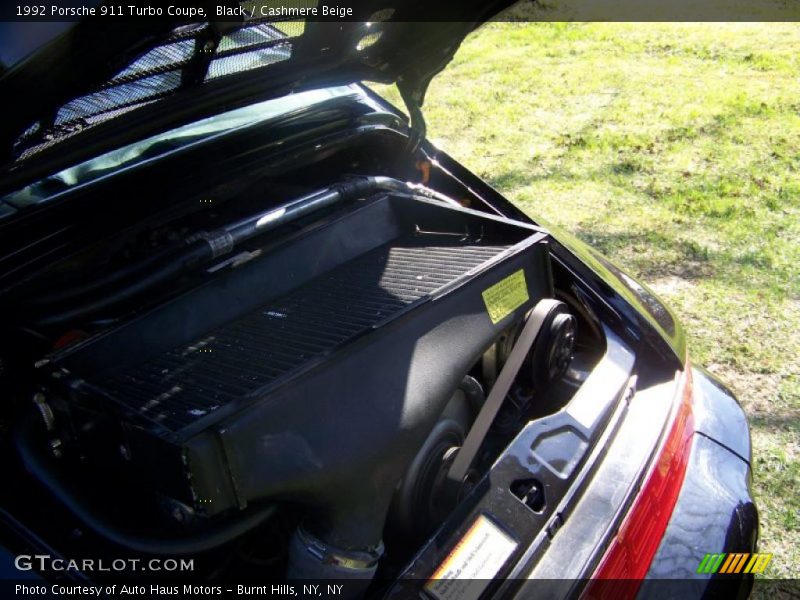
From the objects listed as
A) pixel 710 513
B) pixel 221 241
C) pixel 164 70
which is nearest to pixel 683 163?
pixel 710 513

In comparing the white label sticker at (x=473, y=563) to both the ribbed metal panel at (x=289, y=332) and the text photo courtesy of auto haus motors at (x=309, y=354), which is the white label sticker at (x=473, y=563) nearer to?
the text photo courtesy of auto haus motors at (x=309, y=354)

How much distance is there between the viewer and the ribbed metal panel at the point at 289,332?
114cm

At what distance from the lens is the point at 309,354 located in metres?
Result: 1.21

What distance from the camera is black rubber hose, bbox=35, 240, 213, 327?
1305mm

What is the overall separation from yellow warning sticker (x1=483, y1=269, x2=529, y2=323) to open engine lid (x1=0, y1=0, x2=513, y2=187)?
0.51 m

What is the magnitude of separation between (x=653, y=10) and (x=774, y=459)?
5.21m

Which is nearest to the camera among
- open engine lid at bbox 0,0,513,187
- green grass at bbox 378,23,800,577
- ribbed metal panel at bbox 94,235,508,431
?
open engine lid at bbox 0,0,513,187

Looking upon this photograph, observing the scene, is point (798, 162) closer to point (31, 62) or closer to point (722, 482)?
point (722, 482)

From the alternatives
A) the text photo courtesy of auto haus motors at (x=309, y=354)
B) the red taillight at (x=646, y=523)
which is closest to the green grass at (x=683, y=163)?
the text photo courtesy of auto haus motors at (x=309, y=354)

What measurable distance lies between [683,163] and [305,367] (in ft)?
12.2

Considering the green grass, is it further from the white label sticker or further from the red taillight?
the white label sticker

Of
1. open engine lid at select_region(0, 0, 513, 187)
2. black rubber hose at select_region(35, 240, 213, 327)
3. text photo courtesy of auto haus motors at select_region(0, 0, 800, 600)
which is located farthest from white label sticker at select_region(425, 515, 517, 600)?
open engine lid at select_region(0, 0, 513, 187)

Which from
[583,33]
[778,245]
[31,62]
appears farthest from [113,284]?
[583,33]

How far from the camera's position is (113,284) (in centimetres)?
138
